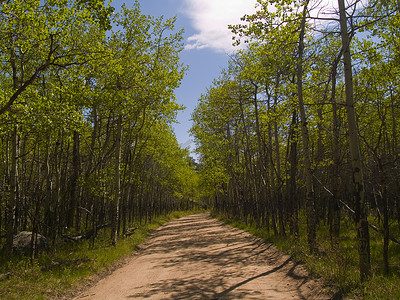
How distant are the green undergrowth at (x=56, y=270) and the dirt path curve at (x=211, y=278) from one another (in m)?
0.60

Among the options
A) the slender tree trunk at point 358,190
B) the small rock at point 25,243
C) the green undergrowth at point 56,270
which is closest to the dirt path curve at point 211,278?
the green undergrowth at point 56,270

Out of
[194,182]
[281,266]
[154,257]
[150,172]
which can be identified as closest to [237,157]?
[150,172]

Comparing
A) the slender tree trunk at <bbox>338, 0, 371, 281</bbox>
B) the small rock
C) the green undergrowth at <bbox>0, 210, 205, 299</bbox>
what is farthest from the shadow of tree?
the small rock

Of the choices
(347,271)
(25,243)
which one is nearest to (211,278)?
(347,271)

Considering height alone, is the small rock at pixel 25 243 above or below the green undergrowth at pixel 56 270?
above

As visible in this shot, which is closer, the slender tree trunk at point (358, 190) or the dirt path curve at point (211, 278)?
the slender tree trunk at point (358, 190)

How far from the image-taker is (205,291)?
23.7ft

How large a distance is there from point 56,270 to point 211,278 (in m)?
4.98

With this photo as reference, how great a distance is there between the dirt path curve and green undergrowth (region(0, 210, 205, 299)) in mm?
601

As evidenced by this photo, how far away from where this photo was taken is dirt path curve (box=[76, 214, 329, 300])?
7.03 metres

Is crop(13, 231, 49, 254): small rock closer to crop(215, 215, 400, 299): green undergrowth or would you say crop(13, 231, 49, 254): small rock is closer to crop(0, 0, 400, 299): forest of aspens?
crop(0, 0, 400, 299): forest of aspens

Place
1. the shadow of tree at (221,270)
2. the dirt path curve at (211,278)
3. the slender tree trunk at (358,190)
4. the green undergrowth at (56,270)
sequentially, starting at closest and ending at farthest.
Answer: the slender tree trunk at (358,190) → the dirt path curve at (211,278) → the shadow of tree at (221,270) → the green undergrowth at (56,270)

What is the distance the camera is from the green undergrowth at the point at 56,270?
7.51 meters

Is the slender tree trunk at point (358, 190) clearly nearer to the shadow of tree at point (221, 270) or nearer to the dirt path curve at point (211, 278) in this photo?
the dirt path curve at point (211, 278)
